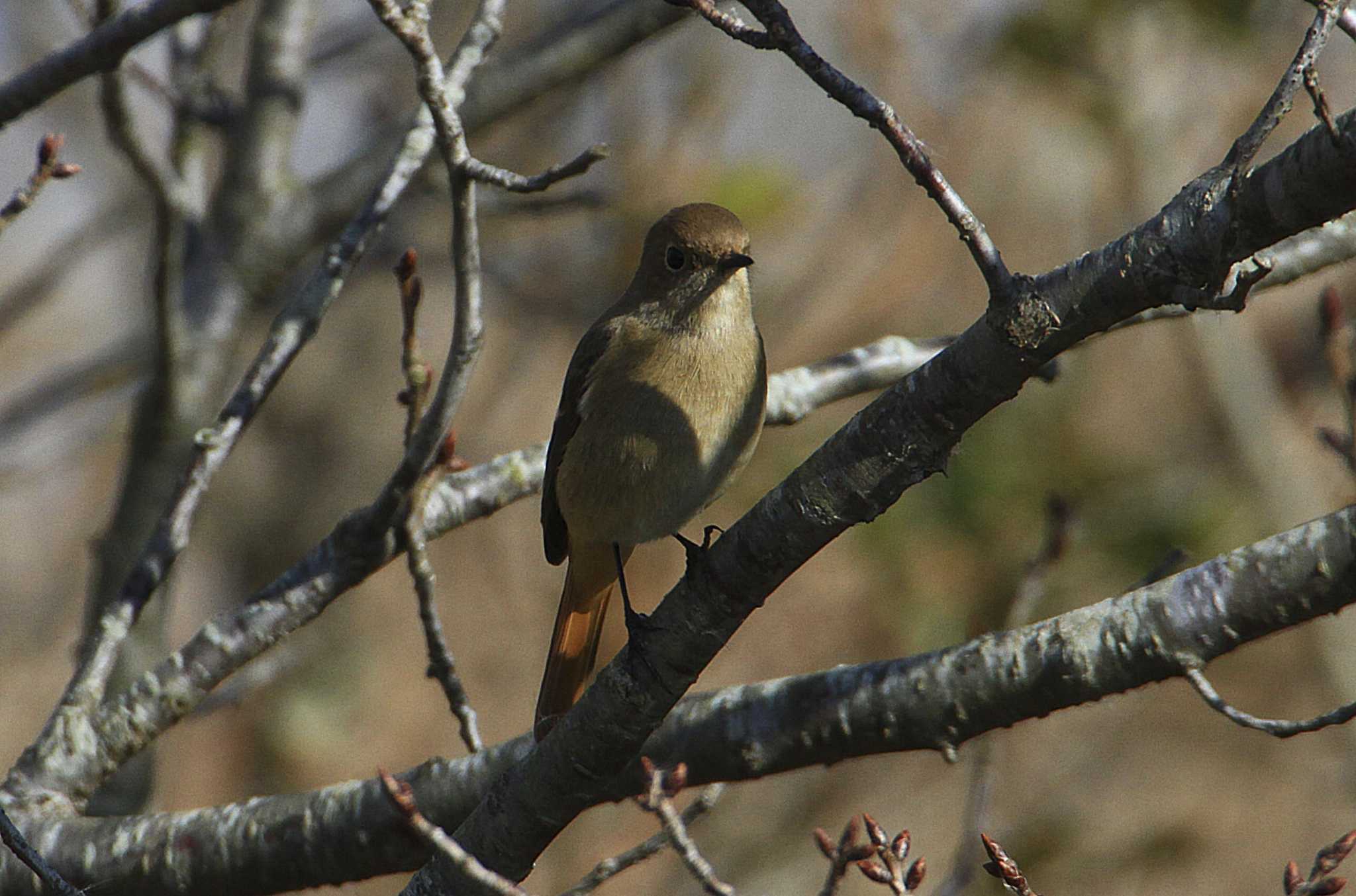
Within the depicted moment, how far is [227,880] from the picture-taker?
2824 mm

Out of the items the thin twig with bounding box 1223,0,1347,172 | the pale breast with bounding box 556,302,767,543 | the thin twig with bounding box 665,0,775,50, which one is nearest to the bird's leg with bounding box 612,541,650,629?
the pale breast with bounding box 556,302,767,543

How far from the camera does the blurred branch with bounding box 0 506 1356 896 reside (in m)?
2.35

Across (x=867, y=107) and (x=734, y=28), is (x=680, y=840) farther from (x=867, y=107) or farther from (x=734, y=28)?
(x=734, y=28)

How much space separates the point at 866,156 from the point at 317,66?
2355mm

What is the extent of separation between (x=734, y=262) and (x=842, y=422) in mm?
2614

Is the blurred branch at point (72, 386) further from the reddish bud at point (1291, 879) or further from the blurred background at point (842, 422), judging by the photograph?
the reddish bud at point (1291, 879)

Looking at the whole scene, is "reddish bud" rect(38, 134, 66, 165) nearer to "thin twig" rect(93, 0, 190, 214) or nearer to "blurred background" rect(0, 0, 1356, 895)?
"thin twig" rect(93, 0, 190, 214)

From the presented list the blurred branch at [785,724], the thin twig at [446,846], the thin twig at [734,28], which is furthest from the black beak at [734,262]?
the thin twig at [446,846]

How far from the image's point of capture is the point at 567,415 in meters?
3.61

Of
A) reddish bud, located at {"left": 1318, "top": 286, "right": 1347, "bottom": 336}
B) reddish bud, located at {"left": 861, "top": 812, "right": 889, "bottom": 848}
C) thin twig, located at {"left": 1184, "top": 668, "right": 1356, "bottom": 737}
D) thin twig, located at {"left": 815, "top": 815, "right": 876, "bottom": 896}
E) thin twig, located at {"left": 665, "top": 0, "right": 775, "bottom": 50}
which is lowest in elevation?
thin twig, located at {"left": 815, "top": 815, "right": 876, "bottom": 896}

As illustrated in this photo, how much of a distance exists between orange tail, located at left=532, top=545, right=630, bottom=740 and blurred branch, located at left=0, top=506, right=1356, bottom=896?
45 centimetres

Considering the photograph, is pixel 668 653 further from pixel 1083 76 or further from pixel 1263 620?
pixel 1083 76

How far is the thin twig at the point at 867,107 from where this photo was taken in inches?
81.0

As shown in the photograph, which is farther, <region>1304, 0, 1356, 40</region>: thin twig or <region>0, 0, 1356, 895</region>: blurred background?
<region>0, 0, 1356, 895</region>: blurred background
